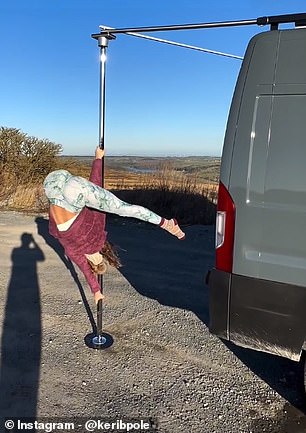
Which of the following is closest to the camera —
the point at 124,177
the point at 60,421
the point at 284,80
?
the point at 284,80

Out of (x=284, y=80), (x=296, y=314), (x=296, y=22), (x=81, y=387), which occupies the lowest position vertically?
(x=81, y=387)

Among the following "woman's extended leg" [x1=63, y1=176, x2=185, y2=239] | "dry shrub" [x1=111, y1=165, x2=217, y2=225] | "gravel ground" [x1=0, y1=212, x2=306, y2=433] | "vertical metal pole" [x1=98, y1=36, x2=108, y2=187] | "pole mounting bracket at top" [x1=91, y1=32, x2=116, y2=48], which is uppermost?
"pole mounting bracket at top" [x1=91, y1=32, x2=116, y2=48]

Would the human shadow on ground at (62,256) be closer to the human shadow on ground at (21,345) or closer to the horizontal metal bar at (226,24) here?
the human shadow on ground at (21,345)

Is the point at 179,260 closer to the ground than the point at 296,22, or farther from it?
closer to the ground

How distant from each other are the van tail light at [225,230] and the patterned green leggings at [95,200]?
2.34ft

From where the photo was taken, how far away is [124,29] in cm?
391

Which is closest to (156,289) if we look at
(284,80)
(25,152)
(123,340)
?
(123,340)

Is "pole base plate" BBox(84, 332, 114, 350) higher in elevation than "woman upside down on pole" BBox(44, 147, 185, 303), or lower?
lower

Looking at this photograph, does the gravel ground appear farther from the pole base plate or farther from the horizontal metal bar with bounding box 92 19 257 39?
the horizontal metal bar with bounding box 92 19 257 39

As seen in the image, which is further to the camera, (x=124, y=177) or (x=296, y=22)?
(x=124, y=177)

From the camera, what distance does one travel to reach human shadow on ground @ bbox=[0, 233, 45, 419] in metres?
3.15

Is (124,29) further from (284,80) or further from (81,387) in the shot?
(81,387)

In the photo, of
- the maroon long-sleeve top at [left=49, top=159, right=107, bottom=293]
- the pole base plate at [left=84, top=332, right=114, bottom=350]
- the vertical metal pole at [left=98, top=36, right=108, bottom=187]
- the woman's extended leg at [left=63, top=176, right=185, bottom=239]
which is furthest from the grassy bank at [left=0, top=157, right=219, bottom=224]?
the woman's extended leg at [left=63, top=176, right=185, bottom=239]

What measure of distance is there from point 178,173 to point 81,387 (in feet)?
32.5
